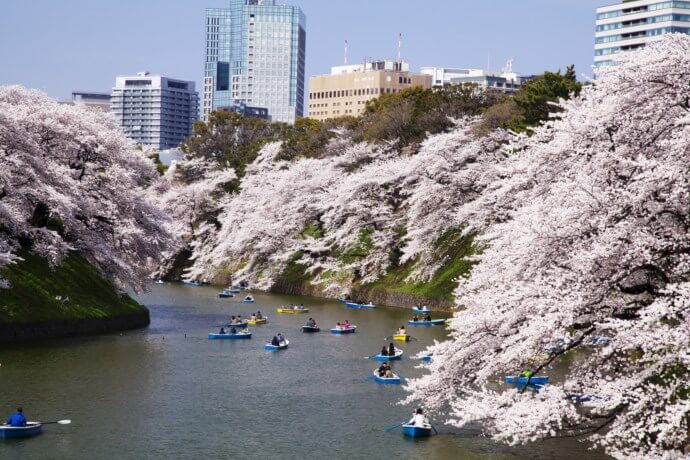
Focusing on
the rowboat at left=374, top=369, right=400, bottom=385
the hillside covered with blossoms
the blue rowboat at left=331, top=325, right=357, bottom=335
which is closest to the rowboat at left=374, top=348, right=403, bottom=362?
the rowboat at left=374, top=369, right=400, bottom=385

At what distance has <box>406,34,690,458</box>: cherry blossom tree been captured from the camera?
21.2m

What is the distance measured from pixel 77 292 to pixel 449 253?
1051 inches

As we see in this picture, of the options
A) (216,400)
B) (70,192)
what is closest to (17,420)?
(216,400)

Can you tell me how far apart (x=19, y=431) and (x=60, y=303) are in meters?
21.7

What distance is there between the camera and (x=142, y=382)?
39.0 metres

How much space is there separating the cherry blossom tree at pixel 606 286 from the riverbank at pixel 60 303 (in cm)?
2511


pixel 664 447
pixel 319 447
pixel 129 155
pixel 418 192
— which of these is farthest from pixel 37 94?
pixel 664 447

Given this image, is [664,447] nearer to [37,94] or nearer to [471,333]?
[471,333]

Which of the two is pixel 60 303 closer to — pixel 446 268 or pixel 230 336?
pixel 230 336

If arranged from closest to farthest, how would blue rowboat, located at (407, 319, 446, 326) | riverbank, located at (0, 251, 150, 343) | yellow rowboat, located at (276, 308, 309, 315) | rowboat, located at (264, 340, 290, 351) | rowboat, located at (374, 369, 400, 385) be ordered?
rowboat, located at (374, 369, 400, 385) < riverbank, located at (0, 251, 150, 343) < rowboat, located at (264, 340, 290, 351) < blue rowboat, located at (407, 319, 446, 326) < yellow rowboat, located at (276, 308, 309, 315)

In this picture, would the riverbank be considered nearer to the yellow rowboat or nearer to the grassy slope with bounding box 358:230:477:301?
the yellow rowboat

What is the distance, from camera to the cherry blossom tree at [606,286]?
21203mm

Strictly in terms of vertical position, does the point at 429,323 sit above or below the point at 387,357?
above

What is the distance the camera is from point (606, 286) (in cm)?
2278
